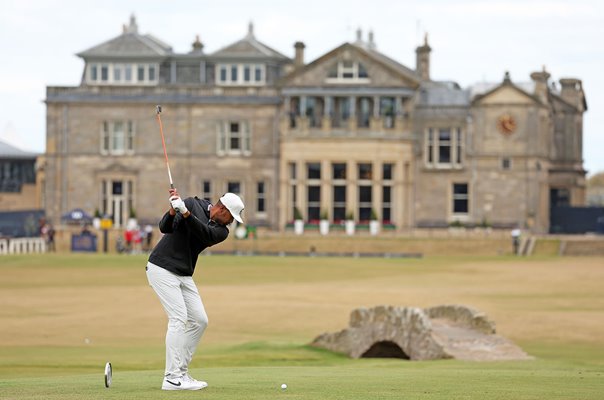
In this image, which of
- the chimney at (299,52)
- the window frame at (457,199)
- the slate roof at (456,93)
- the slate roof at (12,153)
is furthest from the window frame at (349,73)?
the slate roof at (12,153)

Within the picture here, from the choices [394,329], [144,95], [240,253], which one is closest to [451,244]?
[240,253]

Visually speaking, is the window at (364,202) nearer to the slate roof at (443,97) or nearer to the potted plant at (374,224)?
the potted plant at (374,224)

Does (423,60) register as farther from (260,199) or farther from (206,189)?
(206,189)

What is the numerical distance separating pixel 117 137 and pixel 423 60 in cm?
2250

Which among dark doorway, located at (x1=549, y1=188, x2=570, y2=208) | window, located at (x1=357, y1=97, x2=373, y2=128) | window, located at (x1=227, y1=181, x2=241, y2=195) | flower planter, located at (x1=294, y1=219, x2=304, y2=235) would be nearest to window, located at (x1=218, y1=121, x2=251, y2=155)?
window, located at (x1=227, y1=181, x2=241, y2=195)

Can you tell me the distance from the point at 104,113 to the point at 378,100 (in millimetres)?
17215

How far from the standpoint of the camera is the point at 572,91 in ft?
357

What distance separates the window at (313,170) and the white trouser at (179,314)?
78.6m

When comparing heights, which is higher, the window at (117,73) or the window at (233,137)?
the window at (117,73)

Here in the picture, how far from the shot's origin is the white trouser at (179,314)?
1867 centimetres

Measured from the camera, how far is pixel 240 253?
8369cm

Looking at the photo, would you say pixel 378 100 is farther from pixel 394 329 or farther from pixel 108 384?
pixel 108 384

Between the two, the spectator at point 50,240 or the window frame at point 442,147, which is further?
the window frame at point 442,147

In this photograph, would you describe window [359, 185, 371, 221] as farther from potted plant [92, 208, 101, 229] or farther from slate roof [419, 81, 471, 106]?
potted plant [92, 208, 101, 229]
